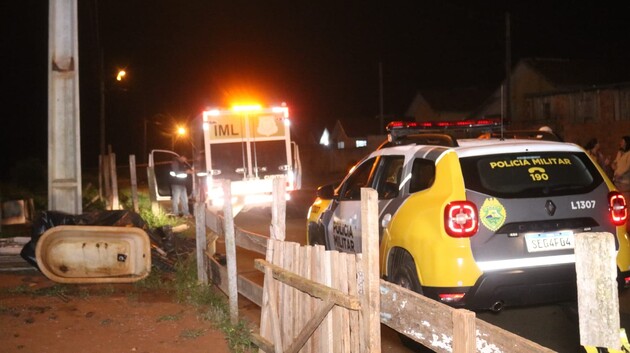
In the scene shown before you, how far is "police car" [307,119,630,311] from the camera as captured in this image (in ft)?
18.1

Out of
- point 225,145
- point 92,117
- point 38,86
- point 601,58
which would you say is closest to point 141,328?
point 225,145

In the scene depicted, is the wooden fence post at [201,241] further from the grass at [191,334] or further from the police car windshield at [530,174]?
the police car windshield at [530,174]

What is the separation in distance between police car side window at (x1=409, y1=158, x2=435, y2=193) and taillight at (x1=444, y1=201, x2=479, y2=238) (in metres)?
0.67

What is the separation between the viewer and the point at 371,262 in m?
3.82

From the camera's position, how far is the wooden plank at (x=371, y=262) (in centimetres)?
382

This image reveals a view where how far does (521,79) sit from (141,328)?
4624cm

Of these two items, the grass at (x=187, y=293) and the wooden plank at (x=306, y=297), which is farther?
the grass at (x=187, y=293)

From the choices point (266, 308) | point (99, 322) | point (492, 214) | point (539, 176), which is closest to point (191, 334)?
point (99, 322)

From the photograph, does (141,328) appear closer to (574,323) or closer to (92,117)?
(574,323)

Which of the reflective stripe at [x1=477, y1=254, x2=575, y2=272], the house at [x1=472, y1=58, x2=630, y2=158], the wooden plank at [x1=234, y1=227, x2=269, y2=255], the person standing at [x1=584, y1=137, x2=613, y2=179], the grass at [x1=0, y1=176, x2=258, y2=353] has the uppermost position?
the house at [x1=472, y1=58, x2=630, y2=158]

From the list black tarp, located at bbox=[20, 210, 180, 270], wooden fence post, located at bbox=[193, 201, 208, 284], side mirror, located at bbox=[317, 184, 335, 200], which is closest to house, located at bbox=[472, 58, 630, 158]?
side mirror, located at bbox=[317, 184, 335, 200]

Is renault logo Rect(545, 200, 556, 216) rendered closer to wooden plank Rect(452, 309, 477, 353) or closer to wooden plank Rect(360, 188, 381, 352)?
wooden plank Rect(360, 188, 381, 352)

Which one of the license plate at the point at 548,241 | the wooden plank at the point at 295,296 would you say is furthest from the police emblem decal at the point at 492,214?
the wooden plank at the point at 295,296

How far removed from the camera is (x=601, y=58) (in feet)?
156
